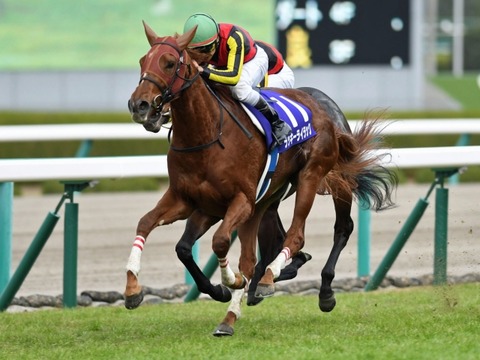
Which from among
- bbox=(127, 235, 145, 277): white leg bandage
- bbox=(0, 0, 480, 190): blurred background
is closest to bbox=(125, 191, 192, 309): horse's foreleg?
bbox=(127, 235, 145, 277): white leg bandage

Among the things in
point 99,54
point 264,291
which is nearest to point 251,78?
point 264,291

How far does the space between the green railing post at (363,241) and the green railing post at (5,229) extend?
82.1 inches

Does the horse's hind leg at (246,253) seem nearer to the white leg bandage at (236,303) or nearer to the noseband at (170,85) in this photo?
the white leg bandage at (236,303)

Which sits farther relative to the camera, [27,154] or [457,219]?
[27,154]

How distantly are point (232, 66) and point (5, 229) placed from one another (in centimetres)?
174

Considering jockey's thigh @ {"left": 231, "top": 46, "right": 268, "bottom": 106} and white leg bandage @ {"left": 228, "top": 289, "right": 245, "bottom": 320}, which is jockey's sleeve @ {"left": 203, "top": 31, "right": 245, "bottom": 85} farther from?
white leg bandage @ {"left": 228, "top": 289, "right": 245, "bottom": 320}

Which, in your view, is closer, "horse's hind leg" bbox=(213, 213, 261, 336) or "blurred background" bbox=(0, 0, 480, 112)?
"horse's hind leg" bbox=(213, 213, 261, 336)

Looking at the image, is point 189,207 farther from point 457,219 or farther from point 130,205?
point 130,205

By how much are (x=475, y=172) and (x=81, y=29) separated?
663 cm

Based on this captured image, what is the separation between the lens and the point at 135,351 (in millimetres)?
4836

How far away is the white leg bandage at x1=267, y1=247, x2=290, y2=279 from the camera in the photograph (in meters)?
5.34

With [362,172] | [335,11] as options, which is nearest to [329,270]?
[362,172]

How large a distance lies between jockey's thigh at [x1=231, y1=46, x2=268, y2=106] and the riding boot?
5 cm

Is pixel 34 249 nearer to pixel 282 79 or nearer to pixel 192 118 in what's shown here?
pixel 192 118
